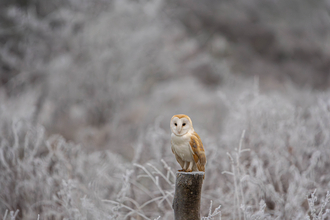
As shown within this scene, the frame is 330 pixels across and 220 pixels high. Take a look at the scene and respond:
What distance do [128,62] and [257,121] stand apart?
1834mm

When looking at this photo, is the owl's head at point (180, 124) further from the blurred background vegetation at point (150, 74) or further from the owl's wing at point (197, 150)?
the blurred background vegetation at point (150, 74)

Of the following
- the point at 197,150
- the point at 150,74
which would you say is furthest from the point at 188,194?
the point at 150,74

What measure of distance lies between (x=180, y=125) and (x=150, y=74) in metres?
2.71

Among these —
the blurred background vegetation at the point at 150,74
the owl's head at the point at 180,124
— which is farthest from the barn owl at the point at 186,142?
the blurred background vegetation at the point at 150,74

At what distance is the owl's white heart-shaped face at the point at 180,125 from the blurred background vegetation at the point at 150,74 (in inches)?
36.8

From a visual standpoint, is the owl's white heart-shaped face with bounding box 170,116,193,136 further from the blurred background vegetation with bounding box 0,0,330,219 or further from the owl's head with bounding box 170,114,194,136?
the blurred background vegetation with bounding box 0,0,330,219

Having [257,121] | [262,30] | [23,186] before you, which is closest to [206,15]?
[262,30]

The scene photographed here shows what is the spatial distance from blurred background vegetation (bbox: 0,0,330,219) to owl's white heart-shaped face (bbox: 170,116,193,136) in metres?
0.94

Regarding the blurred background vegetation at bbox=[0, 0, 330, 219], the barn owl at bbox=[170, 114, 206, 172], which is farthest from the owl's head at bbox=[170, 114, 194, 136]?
the blurred background vegetation at bbox=[0, 0, 330, 219]

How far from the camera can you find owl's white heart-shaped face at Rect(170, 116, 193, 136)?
68cm

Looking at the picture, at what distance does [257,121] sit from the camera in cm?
167

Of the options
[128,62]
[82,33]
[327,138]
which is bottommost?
[327,138]

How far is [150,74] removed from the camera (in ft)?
10.9

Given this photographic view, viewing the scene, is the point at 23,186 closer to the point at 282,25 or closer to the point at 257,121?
the point at 257,121
